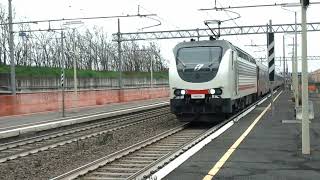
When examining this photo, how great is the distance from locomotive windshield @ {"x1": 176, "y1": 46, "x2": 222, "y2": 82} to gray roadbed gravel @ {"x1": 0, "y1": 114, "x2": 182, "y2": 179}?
2694 mm

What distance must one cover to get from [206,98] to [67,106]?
712 inches

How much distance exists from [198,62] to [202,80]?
0.84 m

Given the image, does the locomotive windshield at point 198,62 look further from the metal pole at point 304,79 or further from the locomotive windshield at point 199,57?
the metal pole at point 304,79

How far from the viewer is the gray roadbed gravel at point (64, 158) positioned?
12.4 meters

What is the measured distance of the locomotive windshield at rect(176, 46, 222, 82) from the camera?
21.2m

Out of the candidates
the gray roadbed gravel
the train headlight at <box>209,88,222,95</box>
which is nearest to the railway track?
the gray roadbed gravel

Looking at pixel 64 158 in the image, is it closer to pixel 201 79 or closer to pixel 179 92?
pixel 179 92

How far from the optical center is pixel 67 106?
37.2 metres

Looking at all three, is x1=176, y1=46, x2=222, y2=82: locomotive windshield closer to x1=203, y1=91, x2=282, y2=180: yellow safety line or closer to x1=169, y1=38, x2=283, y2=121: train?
x1=169, y1=38, x2=283, y2=121: train

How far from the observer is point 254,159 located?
11469mm

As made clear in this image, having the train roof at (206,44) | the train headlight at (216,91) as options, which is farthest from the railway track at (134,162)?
the train roof at (206,44)

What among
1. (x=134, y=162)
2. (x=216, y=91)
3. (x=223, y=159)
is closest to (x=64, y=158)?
(x=134, y=162)

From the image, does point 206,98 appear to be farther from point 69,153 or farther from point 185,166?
point 185,166

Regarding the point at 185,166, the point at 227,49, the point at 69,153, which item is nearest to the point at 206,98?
the point at 227,49
